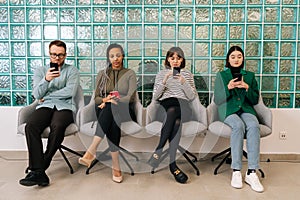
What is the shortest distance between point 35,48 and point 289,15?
249cm

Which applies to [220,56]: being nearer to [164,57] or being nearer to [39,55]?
[164,57]

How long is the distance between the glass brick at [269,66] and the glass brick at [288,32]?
26cm

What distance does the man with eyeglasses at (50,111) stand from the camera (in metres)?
2.41

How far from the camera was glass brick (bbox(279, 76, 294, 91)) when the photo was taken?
10.4 ft

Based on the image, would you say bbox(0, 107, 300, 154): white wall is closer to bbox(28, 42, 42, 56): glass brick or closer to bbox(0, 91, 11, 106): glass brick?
bbox(0, 91, 11, 106): glass brick

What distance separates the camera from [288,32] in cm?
311

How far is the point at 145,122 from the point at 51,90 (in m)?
0.87

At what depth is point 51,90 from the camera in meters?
2.81

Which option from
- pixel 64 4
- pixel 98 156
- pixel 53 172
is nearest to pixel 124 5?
pixel 64 4

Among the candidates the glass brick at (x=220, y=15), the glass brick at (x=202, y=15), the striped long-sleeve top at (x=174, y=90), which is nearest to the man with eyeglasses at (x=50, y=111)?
the striped long-sleeve top at (x=174, y=90)

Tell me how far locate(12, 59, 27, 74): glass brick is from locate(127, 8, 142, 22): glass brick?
1149mm

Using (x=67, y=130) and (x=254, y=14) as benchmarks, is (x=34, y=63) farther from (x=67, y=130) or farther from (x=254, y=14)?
(x=254, y=14)

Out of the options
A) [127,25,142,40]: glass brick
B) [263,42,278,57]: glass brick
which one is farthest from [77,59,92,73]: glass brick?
[263,42,278,57]: glass brick

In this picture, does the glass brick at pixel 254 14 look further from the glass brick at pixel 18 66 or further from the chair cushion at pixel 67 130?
the glass brick at pixel 18 66
